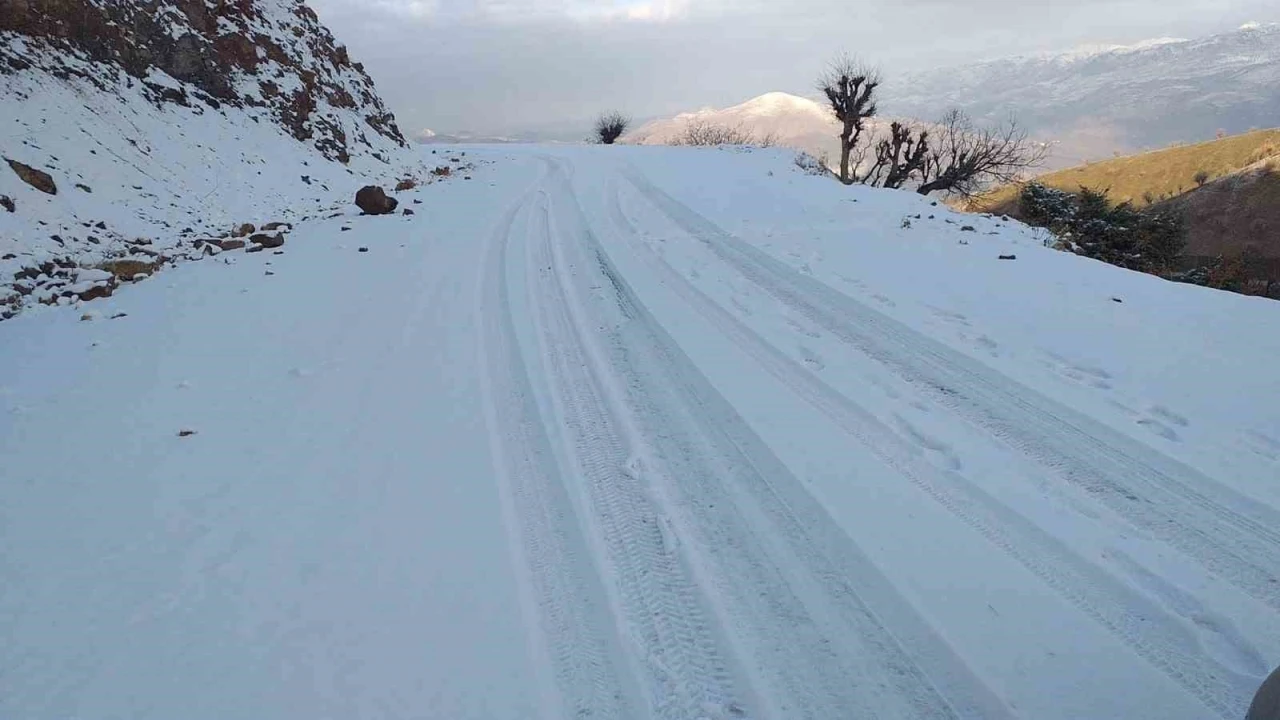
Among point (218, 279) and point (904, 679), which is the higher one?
point (218, 279)

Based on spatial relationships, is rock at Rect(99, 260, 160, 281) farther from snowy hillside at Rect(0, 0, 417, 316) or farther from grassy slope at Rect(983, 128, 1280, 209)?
grassy slope at Rect(983, 128, 1280, 209)

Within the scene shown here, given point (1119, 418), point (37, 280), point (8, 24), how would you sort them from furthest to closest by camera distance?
point (8, 24)
point (37, 280)
point (1119, 418)

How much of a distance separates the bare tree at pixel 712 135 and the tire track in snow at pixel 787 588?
37.4m

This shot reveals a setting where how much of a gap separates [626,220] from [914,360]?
591cm

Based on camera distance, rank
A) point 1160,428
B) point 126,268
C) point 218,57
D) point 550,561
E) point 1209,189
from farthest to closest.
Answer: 1. point 1209,189
2. point 218,57
3. point 126,268
4. point 1160,428
5. point 550,561

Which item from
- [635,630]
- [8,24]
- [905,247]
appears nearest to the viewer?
[635,630]

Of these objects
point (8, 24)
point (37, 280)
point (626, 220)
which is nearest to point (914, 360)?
point (626, 220)

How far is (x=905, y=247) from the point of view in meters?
7.79

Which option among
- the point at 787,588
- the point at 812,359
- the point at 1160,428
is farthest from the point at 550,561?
the point at 1160,428

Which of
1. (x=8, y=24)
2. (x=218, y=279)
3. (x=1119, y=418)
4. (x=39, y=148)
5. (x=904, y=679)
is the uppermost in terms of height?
(x=8, y=24)

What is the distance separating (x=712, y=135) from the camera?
40.0 m

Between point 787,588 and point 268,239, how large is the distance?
8.35 meters

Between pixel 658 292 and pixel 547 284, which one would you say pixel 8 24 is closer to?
pixel 547 284

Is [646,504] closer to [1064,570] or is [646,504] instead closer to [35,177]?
[1064,570]
